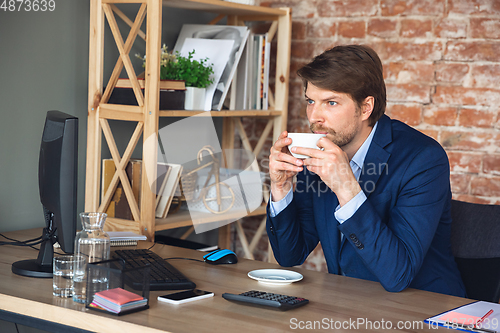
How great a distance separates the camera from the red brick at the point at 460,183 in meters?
2.34

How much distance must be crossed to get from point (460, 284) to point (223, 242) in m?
1.50

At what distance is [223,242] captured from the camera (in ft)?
9.43

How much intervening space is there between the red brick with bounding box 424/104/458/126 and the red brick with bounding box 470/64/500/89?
0.15 meters

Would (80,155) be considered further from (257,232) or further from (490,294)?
(490,294)

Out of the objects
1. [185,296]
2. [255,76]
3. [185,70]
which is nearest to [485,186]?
[255,76]

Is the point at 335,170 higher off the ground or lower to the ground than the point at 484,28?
lower

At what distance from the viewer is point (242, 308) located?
1179 mm

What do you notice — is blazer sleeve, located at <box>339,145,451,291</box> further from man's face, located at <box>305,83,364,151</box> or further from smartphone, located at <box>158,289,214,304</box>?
smartphone, located at <box>158,289,214,304</box>

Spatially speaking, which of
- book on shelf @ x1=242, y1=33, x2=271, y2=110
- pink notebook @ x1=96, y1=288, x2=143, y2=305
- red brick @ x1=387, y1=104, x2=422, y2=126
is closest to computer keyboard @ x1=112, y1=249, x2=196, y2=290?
pink notebook @ x1=96, y1=288, x2=143, y2=305

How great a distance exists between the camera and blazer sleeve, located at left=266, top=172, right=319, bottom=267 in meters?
1.65

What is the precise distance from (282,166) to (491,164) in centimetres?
120

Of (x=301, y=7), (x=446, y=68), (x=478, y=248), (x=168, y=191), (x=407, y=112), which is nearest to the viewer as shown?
(x=478, y=248)

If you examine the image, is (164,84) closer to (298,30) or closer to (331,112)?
(331,112)

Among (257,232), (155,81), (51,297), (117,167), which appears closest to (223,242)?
(257,232)
